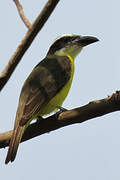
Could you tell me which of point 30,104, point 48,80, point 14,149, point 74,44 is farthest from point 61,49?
point 14,149

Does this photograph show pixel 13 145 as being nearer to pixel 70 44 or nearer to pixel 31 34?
pixel 31 34

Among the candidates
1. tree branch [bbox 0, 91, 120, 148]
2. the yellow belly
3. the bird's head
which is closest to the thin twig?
tree branch [bbox 0, 91, 120, 148]

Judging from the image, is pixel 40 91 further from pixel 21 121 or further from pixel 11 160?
pixel 11 160

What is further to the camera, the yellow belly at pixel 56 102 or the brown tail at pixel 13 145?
the yellow belly at pixel 56 102

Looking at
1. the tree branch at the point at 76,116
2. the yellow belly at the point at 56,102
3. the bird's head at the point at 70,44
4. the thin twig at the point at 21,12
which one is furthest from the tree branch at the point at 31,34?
the bird's head at the point at 70,44

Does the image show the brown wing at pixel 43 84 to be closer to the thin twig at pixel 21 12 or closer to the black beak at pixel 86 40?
the black beak at pixel 86 40

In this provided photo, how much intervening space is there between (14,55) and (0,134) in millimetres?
1161

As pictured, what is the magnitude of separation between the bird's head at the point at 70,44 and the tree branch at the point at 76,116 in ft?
7.72

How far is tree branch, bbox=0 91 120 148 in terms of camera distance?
341cm

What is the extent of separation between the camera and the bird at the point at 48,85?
14.3 feet

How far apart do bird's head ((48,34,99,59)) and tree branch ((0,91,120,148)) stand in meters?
2.35

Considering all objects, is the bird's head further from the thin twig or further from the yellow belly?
the thin twig

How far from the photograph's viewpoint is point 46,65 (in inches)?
225

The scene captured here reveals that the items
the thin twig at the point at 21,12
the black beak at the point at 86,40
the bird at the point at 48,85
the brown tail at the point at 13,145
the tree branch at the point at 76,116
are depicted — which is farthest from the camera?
the black beak at the point at 86,40
